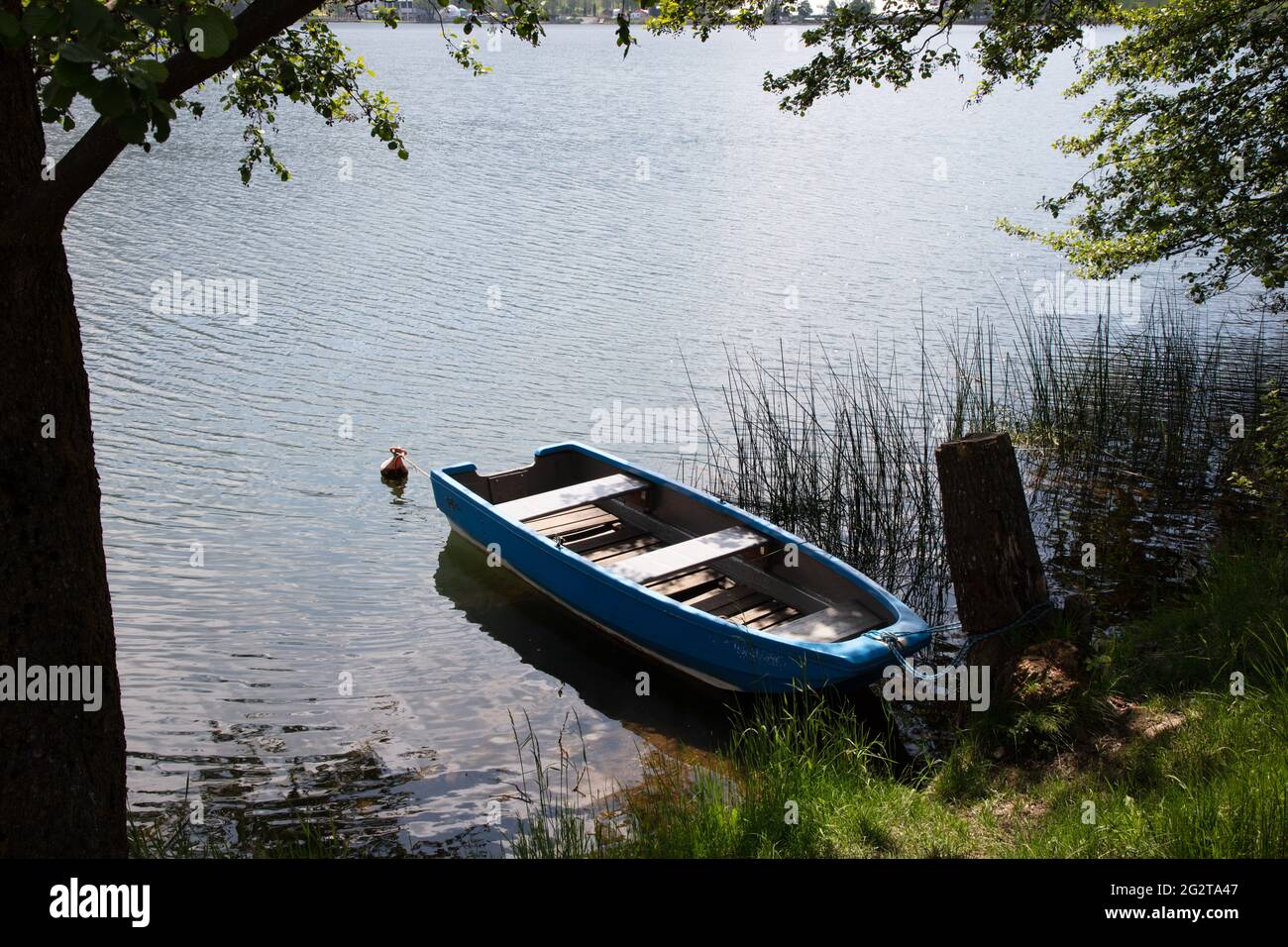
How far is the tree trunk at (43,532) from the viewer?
2.90 m

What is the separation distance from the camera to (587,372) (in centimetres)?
1377

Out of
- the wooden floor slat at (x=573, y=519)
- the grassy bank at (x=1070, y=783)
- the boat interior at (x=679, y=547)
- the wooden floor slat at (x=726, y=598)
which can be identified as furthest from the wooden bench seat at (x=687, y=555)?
the grassy bank at (x=1070, y=783)

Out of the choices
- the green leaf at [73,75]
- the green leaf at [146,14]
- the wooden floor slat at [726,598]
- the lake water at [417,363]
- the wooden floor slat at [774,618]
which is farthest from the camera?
the wooden floor slat at [726,598]

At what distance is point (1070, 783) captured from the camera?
190 inches

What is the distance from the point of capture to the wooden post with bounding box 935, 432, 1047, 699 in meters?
5.61

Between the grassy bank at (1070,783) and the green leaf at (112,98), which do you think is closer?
the green leaf at (112,98)

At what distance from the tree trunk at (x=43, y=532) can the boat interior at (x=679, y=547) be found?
14.5ft

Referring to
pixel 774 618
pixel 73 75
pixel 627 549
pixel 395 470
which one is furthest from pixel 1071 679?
pixel 395 470

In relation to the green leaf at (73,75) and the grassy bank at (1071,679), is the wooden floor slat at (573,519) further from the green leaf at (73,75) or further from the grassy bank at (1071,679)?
the green leaf at (73,75)

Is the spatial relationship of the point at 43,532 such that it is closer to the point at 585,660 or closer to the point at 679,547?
the point at 585,660

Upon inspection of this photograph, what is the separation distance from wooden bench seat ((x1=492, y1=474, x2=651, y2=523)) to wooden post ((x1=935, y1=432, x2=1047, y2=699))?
3.82m

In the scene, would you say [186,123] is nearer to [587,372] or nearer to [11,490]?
[587,372]

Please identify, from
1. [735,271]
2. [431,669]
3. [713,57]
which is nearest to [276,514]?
[431,669]

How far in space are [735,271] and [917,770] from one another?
42.2ft
